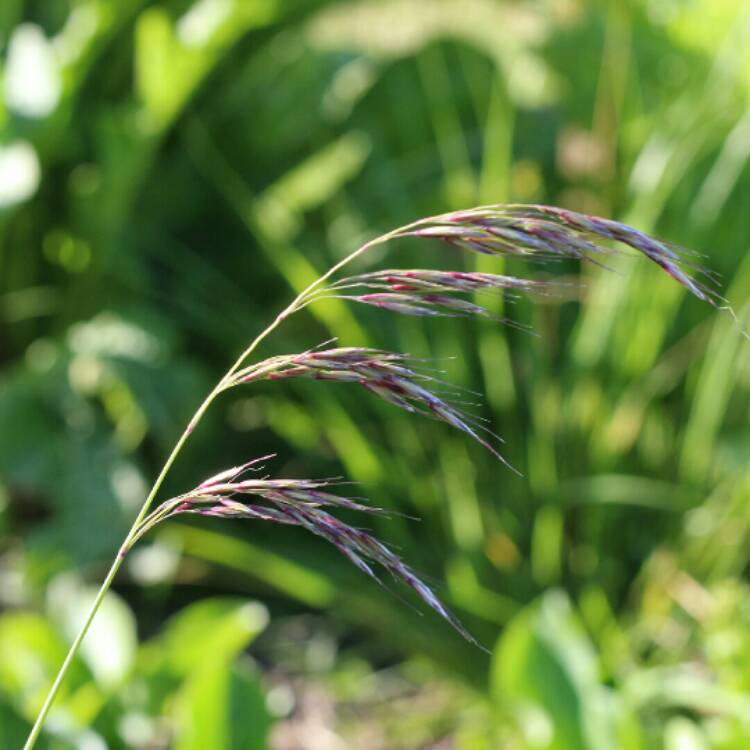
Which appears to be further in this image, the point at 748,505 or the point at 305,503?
the point at 748,505

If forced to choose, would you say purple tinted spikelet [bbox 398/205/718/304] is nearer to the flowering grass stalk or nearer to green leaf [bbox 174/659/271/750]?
the flowering grass stalk

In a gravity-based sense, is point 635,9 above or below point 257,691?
above

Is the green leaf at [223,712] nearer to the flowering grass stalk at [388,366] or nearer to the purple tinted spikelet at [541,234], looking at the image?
the flowering grass stalk at [388,366]

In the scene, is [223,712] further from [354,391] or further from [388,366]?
[354,391]

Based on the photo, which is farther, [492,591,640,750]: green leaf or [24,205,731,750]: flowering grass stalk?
[492,591,640,750]: green leaf

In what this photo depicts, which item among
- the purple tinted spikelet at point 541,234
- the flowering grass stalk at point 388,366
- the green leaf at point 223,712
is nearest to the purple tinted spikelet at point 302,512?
the flowering grass stalk at point 388,366

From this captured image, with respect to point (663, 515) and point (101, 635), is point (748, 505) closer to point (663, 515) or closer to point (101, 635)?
point (663, 515)

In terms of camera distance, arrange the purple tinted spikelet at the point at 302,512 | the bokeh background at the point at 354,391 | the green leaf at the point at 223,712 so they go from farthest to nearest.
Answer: the bokeh background at the point at 354,391 → the green leaf at the point at 223,712 → the purple tinted spikelet at the point at 302,512

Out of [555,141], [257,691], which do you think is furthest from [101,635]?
[555,141]

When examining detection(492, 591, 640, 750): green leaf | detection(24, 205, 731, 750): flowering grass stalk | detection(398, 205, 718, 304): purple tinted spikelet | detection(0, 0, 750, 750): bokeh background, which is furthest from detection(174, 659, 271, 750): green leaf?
detection(398, 205, 718, 304): purple tinted spikelet
